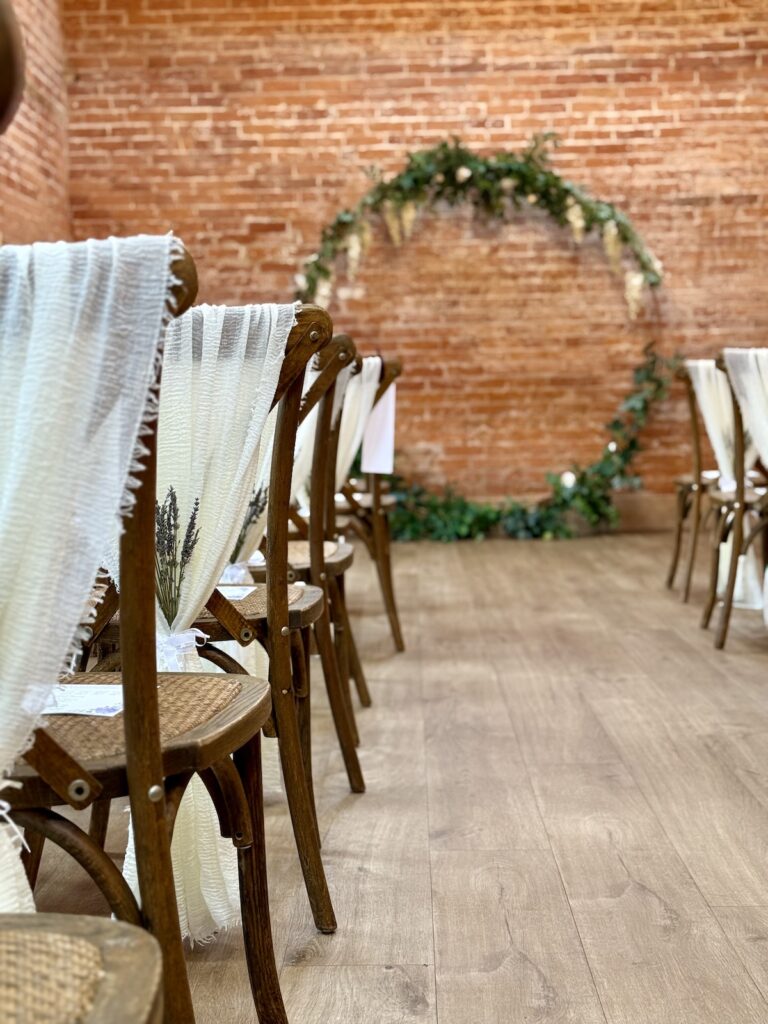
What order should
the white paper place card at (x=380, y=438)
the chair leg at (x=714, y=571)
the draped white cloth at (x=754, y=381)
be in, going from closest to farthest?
the draped white cloth at (x=754, y=381) → the white paper place card at (x=380, y=438) → the chair leg at (x=714, y=571)

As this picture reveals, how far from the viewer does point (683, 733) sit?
2.99 meters

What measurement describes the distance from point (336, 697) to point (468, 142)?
212 inches

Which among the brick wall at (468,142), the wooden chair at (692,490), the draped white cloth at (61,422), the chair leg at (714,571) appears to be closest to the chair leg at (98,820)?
the draped white cloth at (61,422)

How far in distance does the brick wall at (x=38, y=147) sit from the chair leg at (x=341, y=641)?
3789 millimetres

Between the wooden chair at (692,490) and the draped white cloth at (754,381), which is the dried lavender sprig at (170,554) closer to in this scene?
the draped white cloth at (754,381)

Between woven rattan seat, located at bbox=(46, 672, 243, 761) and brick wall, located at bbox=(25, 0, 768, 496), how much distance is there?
19.7 ft

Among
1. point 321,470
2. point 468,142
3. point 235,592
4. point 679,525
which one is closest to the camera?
point 235,592

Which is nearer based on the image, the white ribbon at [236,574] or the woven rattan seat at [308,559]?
the white ribbon at [236,574]

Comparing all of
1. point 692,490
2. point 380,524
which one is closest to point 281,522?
point 380,524

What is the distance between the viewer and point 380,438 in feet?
13.7

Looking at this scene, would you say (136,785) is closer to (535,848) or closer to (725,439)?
(535,848)

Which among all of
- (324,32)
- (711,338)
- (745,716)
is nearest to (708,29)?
(711,338)

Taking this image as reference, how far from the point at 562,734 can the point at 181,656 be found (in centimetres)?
150

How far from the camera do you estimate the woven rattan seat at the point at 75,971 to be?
2.51ft
